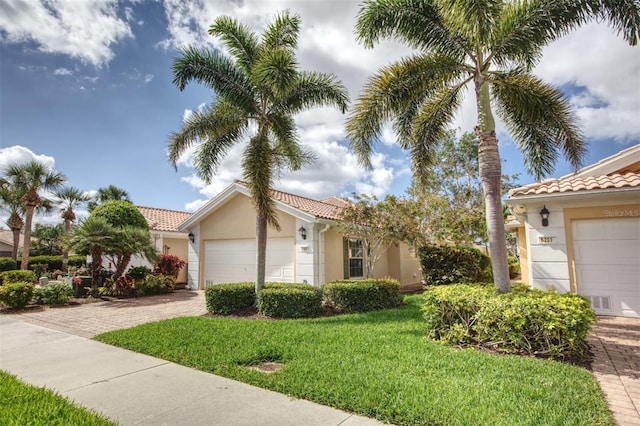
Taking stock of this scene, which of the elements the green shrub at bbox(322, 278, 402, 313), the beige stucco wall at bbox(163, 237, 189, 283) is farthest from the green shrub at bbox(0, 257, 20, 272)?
the green shrub at bbox(322, 278, 402, 313)

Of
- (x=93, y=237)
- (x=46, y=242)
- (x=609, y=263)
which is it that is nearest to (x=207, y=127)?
(x=93, y=237)

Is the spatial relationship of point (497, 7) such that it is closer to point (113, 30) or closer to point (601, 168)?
point (601, 168)

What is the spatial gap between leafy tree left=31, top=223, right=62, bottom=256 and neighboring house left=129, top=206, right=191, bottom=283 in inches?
645

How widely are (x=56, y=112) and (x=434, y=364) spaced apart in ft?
44.5

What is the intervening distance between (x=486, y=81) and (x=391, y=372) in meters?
7.00

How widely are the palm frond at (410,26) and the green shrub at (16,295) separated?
46.1 feet

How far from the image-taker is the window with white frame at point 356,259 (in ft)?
51.8

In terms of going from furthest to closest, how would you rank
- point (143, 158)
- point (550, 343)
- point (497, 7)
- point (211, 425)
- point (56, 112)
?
point (143, 158), point (56, 112), point (497, 7), point (550, 343), point (211, 425)

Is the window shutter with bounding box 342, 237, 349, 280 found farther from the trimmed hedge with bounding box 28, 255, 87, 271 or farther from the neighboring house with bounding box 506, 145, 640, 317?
the trimmed hedge with bounding box 28, 255, 87, 271

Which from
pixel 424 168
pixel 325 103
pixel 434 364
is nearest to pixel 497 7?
pixel 424 168

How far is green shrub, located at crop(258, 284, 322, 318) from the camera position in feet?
32.4

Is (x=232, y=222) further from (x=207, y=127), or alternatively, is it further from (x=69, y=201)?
(x=69, y=201)

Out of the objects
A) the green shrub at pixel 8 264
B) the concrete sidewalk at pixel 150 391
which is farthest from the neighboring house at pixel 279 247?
the green shrub at pixel 8 264

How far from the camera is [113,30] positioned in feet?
31.2
